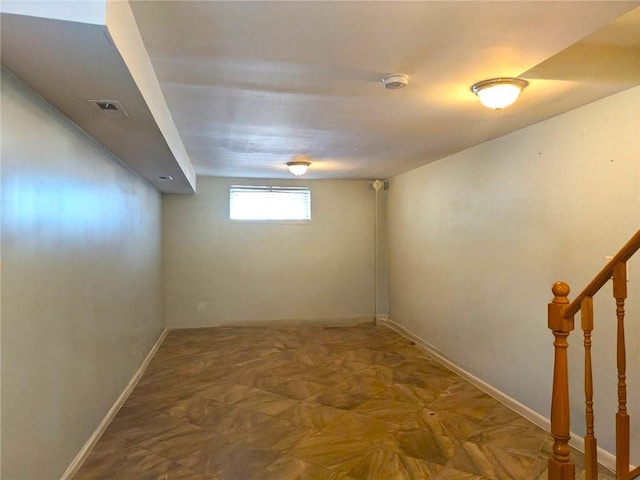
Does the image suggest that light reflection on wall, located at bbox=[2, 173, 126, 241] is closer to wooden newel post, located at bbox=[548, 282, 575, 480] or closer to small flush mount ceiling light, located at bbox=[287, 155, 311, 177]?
small flush mount ceiling light, located at bbox=[287, 155, 311, 177]

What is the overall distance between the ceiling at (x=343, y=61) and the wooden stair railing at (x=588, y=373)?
97 centimetres

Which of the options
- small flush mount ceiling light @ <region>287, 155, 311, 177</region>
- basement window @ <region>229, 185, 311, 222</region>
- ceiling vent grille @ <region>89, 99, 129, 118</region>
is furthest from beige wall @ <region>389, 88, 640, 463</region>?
ceiling vent grille @ <region>89, 99, 129, 118</region>


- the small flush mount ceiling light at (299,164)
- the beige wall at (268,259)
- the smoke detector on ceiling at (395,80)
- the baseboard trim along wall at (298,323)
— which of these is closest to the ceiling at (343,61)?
the smoke detector on ceiling at (395,80)

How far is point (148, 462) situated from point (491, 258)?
9.85ft

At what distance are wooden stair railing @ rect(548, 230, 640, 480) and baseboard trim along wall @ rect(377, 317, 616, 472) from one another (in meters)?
0.62

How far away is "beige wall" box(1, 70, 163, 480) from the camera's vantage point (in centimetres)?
160

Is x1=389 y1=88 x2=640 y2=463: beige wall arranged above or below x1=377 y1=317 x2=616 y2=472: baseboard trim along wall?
above

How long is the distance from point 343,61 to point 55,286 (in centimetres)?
181

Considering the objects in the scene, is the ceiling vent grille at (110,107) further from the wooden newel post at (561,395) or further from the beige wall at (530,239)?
the beige wall at (530,239)

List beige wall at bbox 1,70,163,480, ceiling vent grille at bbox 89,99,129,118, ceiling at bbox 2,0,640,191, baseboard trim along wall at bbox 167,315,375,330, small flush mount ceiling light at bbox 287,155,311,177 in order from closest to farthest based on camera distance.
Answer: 1. ceiling at bbox 2,0,640,191
2. beige wall at bbox 1,70,163,480
3. ceiling vent grille at bbox 89,99,129,118
4. small flush mount ceiling light at bbox 287,155,311,177
5. baseboard trim along wall at bbox 167,315,375,330

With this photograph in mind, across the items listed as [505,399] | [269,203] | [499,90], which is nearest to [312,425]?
[505,399]

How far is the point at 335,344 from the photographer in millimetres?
5016

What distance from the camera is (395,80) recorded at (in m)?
2.09

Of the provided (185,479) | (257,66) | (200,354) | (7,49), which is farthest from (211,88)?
(200,354)
